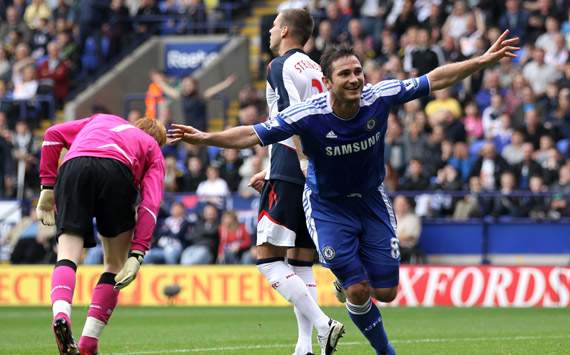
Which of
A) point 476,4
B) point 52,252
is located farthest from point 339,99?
point 476,4

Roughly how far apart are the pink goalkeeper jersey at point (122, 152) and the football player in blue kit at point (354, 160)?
37.8 inches

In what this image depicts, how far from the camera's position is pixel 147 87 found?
93.7 feet

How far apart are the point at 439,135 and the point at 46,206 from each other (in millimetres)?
12244

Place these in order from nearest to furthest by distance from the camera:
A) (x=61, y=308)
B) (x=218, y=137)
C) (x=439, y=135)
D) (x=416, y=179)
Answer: (x=218, y=137), (x=61, y=308), (x=416, y=179), (x=439, y=135)

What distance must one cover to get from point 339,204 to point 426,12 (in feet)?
50.5

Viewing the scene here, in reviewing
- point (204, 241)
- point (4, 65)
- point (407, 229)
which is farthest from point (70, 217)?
point (4, 65)

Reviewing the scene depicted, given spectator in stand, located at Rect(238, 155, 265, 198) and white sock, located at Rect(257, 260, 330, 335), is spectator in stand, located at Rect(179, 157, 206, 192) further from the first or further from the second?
white sock, located at Rect(257, 260, 330, 335)

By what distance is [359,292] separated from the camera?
8.90 m

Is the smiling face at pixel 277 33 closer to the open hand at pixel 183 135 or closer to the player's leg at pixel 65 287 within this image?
the open hand at pixel 183 135

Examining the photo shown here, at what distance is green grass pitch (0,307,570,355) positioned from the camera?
11.0 metres

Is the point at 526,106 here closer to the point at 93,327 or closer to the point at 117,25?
the point at 117,25

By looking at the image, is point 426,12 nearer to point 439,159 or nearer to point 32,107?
point 439,159

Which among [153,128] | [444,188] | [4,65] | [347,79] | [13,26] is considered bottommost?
[444,188]

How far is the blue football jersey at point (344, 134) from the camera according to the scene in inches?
349
